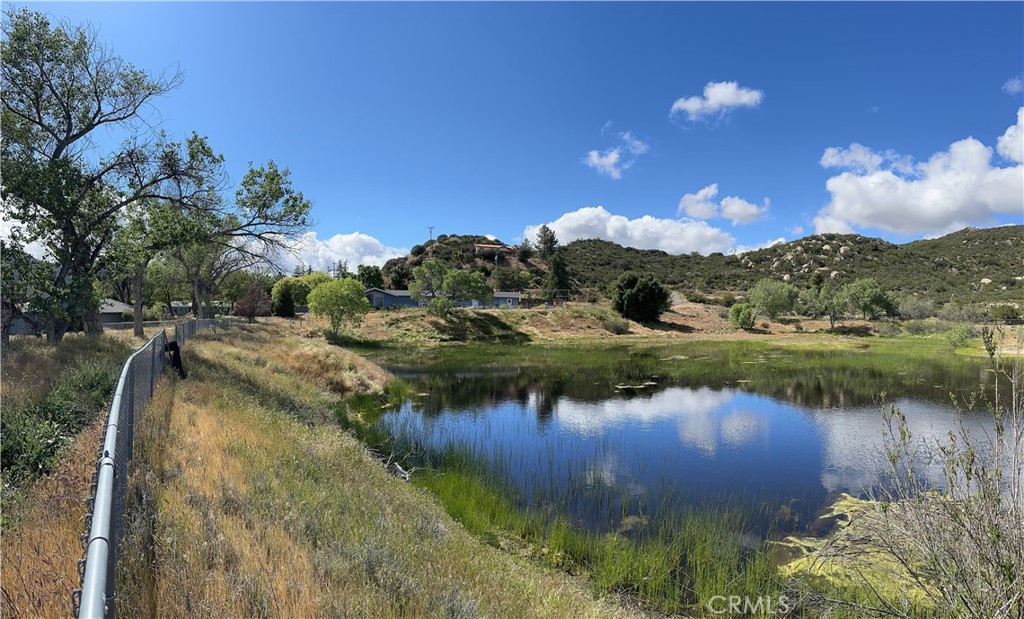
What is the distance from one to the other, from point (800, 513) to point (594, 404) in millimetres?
12103

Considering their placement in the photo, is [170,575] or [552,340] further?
[552,340]

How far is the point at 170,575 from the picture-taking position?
3.80 meters

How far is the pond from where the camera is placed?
11.0 meters

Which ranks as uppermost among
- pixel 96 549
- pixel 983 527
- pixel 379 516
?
pixel 96 549

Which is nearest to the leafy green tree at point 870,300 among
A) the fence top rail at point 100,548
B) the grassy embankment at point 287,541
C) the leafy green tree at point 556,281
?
the leafy green tree at point 556,281

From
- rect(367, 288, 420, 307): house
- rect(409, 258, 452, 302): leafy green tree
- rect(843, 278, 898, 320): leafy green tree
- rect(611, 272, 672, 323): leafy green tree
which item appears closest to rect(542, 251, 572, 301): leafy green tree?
rect(611, 272, 672, 323): leafy green tree

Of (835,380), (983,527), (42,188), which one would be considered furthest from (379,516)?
(835,380)

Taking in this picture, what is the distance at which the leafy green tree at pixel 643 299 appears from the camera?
6838cm

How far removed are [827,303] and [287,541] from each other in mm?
75721

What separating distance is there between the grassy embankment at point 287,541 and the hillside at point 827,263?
323 ft

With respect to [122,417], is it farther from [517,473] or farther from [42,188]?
[42,188]

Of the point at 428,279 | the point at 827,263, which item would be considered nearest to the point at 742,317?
the point at 428,279

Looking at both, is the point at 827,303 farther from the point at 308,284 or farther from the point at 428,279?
the point at 308,284

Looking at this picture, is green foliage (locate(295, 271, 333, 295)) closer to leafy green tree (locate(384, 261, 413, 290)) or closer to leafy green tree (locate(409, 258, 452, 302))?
leafy green tree (locate(409, 258, 452, 302))
